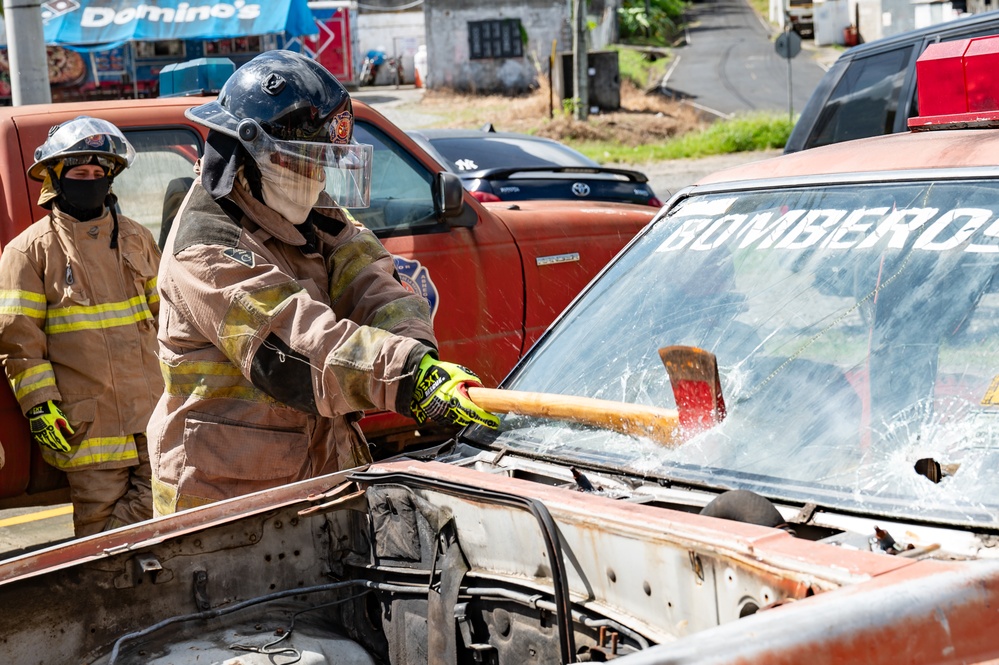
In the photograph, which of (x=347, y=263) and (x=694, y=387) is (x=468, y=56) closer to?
(x=347, y=263)

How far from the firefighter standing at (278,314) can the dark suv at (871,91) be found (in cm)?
374

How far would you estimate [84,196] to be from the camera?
4441mm

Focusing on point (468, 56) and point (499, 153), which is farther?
point (468, 56)

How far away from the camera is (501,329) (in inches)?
215

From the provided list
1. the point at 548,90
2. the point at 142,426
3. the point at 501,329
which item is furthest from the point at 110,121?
the point at 548,90

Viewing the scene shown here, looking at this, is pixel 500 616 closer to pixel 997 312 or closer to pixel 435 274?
pixel 997 312

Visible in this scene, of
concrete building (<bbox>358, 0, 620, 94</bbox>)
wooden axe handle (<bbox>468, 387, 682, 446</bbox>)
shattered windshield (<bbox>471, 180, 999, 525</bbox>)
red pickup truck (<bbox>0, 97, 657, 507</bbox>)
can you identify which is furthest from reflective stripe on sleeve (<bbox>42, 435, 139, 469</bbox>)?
concrete building (<bbox>358, 0, 620, 94</bbox>)

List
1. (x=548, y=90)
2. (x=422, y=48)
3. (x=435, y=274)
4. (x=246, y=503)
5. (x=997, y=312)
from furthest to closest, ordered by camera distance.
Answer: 1. (x=422, y=48)
2. (x=548, y=90)
3. (x=435, y=274)
4. (x=246, y=503)
5. (x=997, y=312)

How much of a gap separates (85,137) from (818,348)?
308 centimetres

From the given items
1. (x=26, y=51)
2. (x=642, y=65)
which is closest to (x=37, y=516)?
(x=26, y=51)

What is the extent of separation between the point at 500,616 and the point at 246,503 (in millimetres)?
662

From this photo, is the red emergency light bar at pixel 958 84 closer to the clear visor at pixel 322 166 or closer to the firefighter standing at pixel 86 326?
the clear visor at pixel 322 166

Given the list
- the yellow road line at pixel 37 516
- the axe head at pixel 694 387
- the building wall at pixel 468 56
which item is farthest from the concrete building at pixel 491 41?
the axe head at pixel 694 387

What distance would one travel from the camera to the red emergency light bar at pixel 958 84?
2682 mm
